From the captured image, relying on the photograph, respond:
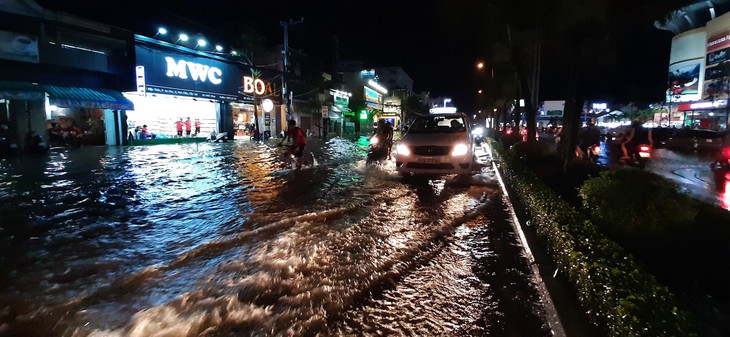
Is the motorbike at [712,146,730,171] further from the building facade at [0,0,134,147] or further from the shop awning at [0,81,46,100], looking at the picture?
the shop awning at [0,81,46,100]

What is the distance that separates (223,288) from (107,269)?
153cm

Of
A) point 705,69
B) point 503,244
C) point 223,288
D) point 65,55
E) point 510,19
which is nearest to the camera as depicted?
point 223,288

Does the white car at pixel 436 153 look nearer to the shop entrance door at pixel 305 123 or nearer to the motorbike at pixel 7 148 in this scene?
the motorbike at pixel 7 148

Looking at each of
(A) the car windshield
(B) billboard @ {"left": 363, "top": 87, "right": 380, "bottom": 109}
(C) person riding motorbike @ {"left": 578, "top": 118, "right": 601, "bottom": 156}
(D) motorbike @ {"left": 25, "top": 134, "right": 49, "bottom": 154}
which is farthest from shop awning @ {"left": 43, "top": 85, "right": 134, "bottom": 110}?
(B) billboard @ {"left": 363, "top": 87, "right": 380, "bottom": 109}

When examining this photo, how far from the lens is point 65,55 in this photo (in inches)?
800

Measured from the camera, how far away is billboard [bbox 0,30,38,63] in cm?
1783

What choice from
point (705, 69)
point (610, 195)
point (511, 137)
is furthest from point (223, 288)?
point (705, 69)

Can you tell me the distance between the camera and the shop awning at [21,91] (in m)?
17.2

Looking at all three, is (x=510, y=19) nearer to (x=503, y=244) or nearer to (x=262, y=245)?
(x=503, y=244)

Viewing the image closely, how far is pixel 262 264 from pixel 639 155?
1098cm

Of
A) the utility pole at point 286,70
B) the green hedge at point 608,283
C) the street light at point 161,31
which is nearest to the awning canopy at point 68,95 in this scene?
the street light at point 161,31

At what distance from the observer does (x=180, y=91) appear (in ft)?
86.1

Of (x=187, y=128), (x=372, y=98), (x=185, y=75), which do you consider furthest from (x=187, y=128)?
(x=372, y=98)

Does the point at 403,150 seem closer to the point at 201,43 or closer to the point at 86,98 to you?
the point at 86,98
